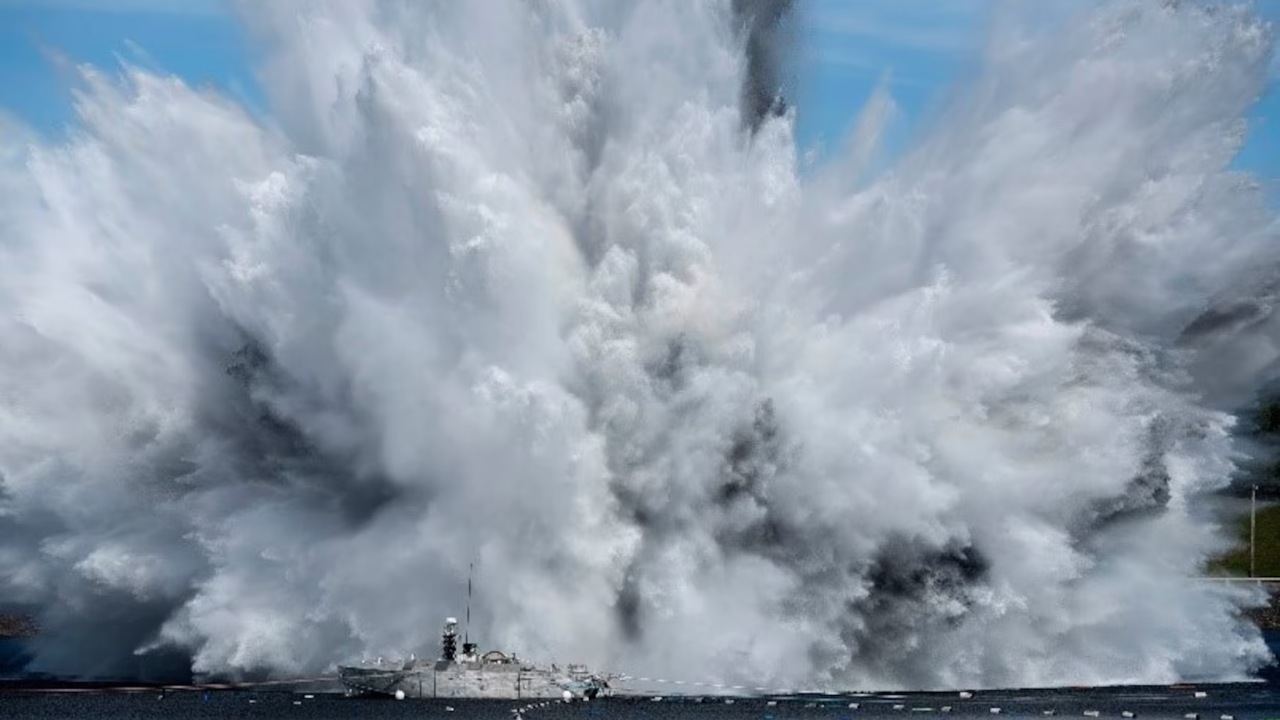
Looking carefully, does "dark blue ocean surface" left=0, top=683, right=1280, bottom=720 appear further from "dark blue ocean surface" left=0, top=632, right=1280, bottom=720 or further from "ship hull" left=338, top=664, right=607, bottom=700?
"ship hull" left=338, top=664, right=607, bottom=700

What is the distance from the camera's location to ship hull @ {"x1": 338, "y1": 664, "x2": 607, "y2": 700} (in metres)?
98.8

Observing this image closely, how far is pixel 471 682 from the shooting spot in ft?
327

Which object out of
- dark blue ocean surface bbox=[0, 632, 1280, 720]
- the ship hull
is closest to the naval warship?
the ship hull

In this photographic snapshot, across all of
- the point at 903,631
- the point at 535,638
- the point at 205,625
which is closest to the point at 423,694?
the point at 535,638

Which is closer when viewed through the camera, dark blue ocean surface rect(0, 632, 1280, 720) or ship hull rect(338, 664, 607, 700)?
dark blue ocean surface rect(0, 632, 1280, 720)

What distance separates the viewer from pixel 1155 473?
353ft

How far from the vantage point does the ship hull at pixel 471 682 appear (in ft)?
324

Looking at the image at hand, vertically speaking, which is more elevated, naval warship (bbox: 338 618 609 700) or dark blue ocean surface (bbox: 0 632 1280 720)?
naval warship (bbox: 338 618 609 700)

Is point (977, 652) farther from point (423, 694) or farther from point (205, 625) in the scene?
point (205, 625)

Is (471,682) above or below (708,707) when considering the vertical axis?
above

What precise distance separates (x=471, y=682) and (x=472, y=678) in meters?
0.22

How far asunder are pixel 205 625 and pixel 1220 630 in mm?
54381

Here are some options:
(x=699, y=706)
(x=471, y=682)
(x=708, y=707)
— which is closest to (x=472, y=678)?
(x=471, y=682)

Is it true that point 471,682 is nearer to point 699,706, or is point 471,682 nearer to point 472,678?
point 472,678
